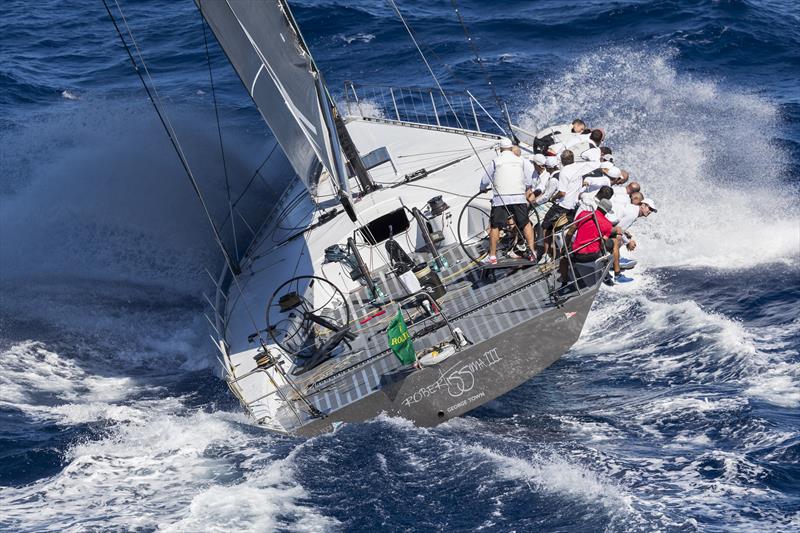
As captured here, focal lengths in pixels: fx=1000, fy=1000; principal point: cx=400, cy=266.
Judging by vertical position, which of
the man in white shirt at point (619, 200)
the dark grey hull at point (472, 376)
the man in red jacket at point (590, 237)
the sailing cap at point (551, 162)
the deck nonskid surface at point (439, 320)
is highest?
the sailing cap at point (551, 162)

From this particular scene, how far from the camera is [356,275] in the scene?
14414mm

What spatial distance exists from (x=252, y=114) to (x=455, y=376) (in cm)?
1386

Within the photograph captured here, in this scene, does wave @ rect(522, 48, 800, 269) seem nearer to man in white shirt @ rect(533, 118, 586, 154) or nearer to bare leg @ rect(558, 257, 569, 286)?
man in white shirt @ rect(533, 118, 586, 154)

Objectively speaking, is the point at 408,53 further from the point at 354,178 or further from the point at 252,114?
the point at 354,178

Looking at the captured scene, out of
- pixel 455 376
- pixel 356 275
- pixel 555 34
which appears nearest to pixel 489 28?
pixel 555 34

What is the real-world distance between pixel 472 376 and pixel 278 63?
4707 millimetres

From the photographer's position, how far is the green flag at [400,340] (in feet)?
37.4

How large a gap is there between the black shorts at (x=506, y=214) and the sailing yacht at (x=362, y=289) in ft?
1.73

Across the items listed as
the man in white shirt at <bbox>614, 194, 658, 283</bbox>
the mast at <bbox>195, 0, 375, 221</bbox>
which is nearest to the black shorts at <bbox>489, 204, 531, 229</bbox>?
the man in white shirt at <bbox>614, 194, 658, 283</bbox>

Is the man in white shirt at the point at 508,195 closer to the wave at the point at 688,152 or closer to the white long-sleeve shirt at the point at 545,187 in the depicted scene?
the white long-sleeve shirt at the point at 545,187

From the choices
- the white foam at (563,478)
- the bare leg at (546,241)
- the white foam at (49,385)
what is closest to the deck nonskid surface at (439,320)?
the bare leg at (546,241)

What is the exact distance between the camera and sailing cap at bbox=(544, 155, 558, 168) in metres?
14.6

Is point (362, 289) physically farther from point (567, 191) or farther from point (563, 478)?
point (563, 478)

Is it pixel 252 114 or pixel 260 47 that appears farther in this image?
pixel 252 114
